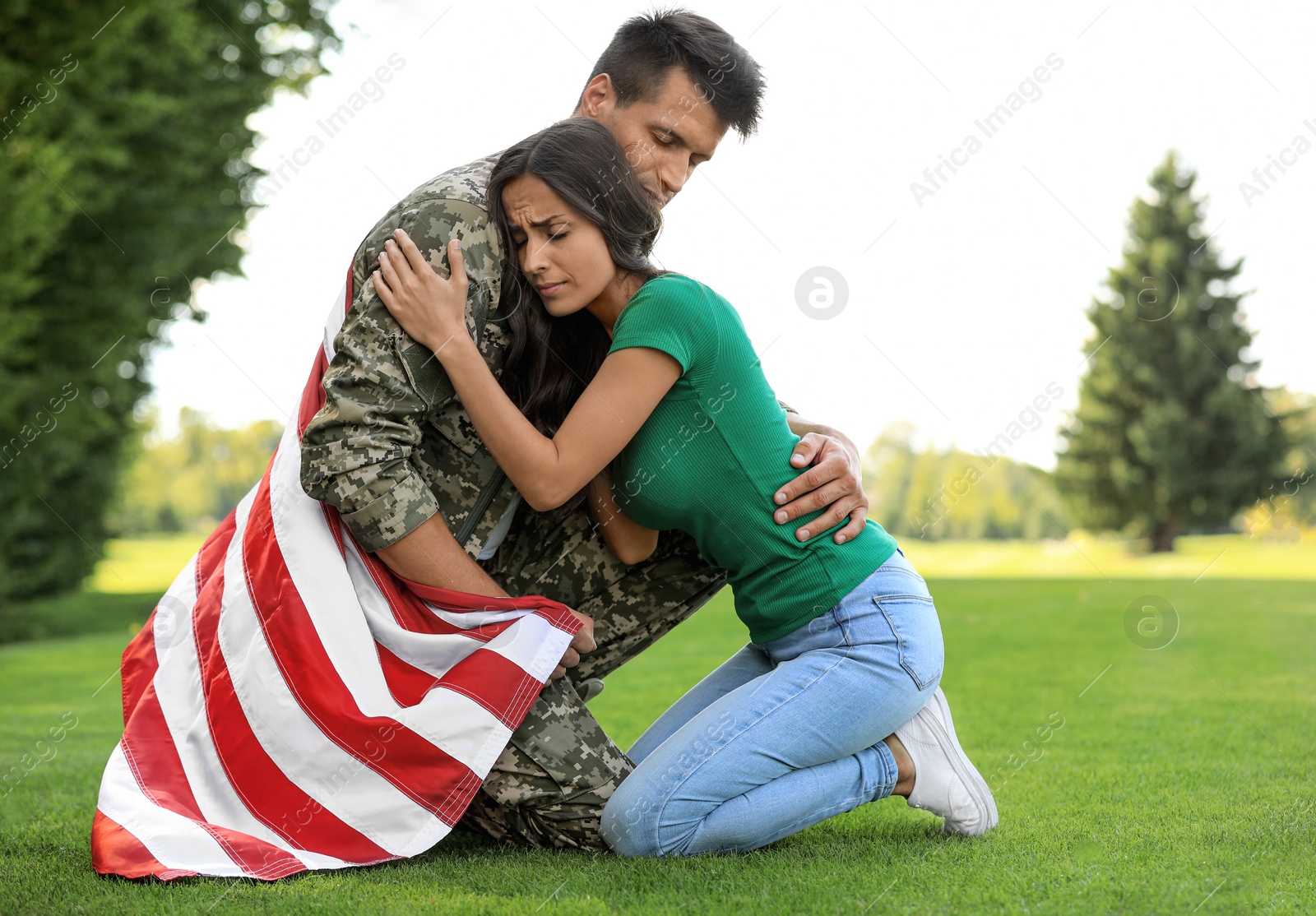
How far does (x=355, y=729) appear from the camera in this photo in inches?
97.7

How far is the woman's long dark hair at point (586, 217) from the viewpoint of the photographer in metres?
2.52

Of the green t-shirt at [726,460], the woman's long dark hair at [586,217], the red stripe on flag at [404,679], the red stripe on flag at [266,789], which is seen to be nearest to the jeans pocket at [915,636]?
the green t-shirt at [726,460]

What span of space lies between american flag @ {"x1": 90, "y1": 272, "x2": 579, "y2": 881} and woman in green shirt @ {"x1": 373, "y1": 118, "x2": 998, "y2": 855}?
1.24ft

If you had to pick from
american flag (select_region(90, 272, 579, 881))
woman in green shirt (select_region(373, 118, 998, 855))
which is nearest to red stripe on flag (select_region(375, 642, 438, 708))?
american flag (select_region(90, 272, 579, 881))

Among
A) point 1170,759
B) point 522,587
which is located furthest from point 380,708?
point 1170,759

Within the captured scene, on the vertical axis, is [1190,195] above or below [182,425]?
above

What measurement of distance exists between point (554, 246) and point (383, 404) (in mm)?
557

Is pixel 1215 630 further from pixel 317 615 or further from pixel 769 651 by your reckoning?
pixel 317 615

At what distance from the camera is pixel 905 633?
102 inches

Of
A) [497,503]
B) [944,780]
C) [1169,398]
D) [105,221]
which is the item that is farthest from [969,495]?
[497,503]

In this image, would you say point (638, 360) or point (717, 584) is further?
point (717, 584)

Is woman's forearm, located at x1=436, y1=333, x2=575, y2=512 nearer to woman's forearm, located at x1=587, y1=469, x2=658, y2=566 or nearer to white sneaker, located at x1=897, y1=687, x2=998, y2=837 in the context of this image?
woman's forearm, located at x1=587, y1=469, x2=658, y2=566

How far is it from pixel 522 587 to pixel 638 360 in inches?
36.2

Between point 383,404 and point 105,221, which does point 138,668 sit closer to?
point 383,404
